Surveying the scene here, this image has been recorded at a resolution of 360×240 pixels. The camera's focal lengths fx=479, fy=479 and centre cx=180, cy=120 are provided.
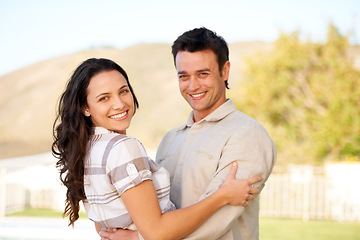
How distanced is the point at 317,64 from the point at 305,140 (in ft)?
7.36

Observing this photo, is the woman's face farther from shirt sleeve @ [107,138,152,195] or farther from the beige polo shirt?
the beige polo shirt

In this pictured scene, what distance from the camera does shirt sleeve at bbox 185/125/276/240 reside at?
2209 mm

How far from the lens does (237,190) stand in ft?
7.20

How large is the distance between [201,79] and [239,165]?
61 cm

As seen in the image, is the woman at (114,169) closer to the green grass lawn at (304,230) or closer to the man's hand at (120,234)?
the man's hand at (120,234)

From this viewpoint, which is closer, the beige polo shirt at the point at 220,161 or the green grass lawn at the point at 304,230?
the beige polo shirt at the point at 220,161

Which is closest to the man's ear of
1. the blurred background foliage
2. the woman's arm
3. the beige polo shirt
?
the woman's arm

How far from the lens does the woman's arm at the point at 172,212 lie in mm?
1960

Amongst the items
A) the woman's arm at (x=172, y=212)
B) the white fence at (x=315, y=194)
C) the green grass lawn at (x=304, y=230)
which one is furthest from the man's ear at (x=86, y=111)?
the white fence at (x=315, y=194)

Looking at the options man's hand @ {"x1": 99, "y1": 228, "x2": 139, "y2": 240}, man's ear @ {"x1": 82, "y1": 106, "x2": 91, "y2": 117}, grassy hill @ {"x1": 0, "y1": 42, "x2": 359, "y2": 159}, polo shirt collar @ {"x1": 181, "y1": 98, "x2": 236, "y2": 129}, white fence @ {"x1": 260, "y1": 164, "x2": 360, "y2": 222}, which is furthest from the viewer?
grassy hill @ {"x1": 0, "y1": 42, "x2": 359, "y2": 159}

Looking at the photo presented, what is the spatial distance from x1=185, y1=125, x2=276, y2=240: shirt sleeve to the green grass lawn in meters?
6.11

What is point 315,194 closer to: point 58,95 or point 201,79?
point 201,79

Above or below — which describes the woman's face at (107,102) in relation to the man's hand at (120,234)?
above

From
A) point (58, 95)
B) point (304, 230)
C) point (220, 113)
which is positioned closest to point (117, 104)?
point (220, 113)
